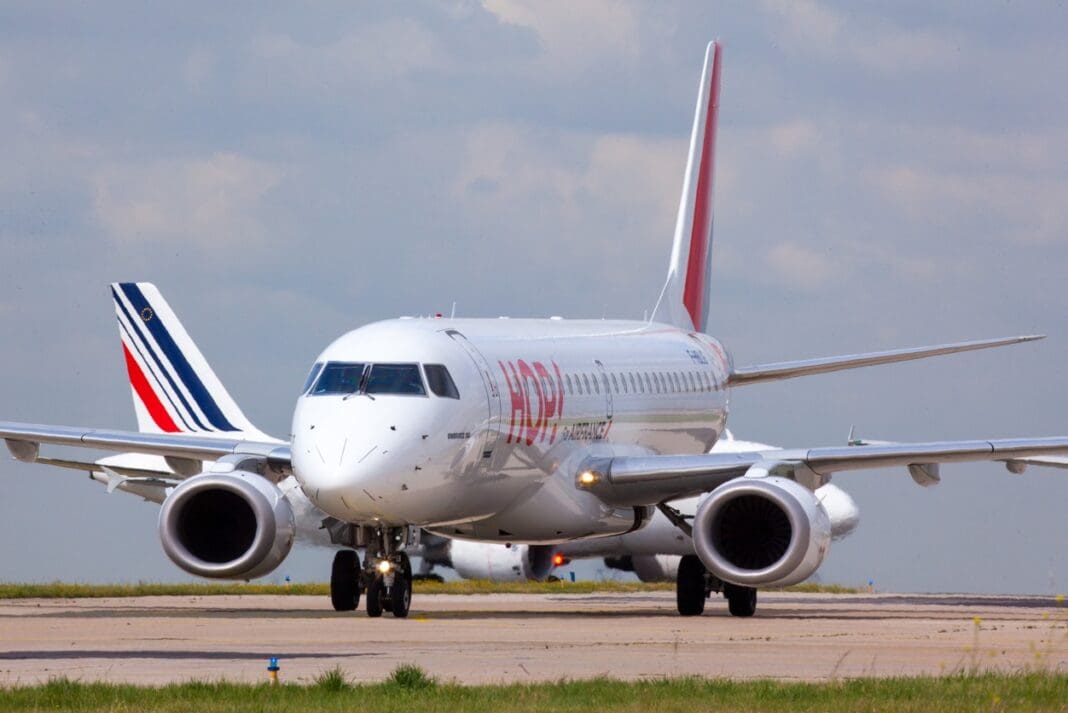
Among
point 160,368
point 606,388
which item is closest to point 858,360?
point 606,388

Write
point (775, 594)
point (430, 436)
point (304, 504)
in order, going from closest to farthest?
point (430, 436) < point (775, 594) < point (304, 504)

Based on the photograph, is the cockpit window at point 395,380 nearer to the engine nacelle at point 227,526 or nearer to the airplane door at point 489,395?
the airplane door at point 489,395

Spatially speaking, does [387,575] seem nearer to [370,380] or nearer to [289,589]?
[370,380]

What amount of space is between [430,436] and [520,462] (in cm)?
318

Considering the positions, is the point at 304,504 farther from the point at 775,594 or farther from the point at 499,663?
the point at 499,663

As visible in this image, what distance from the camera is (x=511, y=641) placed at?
2364 cm

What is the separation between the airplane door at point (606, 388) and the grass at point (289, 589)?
822 cm

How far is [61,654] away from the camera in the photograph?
21.4 m

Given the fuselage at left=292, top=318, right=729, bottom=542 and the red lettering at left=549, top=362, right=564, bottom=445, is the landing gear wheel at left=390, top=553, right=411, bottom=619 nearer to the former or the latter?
the fuselage at left=292, top=318, right=729, bottom=542

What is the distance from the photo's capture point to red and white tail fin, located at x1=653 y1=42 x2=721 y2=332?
45.0 metres

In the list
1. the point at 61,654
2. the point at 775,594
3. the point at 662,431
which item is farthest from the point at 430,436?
the point at 775,594

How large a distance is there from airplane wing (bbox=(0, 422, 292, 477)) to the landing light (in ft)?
13.6

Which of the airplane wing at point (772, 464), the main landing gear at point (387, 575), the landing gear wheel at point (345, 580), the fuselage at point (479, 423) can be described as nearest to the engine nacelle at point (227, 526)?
the landing gear wheel at point (345, 580)

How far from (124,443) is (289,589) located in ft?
38.7
